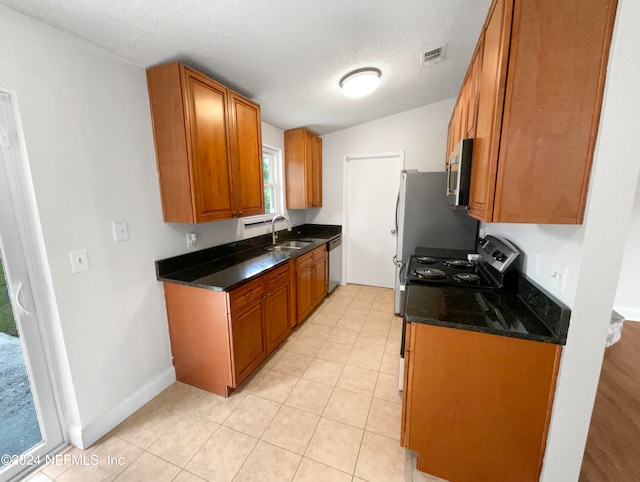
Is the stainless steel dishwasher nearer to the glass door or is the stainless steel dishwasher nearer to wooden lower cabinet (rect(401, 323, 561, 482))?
wooden lower cabinet (rect(401, 323, 561, 482))

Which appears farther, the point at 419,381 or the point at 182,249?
the point at 182,249

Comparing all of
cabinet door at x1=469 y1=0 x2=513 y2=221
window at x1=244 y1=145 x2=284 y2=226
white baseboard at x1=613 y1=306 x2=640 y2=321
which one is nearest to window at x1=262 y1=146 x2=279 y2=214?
window at x1=244 y1=145 x2=284 y2=226

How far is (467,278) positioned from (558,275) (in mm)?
684

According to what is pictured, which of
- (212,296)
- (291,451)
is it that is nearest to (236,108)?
(212,296)

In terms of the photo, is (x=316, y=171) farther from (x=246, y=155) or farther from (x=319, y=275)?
(x=246, y=155)

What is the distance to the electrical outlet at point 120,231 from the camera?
1642mm

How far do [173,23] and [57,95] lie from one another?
71cm

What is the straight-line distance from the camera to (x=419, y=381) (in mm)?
1278

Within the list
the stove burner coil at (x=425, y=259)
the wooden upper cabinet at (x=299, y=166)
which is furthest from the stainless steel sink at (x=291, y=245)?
the stove burner coil at (x=425, y=259)

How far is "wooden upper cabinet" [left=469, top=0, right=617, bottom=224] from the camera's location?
897 millimetres

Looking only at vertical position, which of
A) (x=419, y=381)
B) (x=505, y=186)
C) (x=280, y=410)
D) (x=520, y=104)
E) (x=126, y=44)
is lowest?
(x=280, y=410)

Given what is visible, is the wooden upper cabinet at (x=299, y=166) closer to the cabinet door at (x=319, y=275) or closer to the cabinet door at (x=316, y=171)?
the cabinet door at (x=316, y=171)

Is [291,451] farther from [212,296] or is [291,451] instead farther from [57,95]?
[57,95]

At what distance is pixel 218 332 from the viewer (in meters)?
1.81
